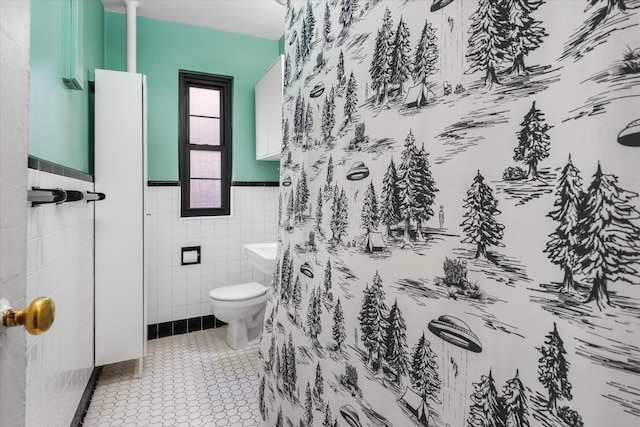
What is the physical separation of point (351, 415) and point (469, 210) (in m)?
0.71

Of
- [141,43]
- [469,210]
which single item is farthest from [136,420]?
[141,43]

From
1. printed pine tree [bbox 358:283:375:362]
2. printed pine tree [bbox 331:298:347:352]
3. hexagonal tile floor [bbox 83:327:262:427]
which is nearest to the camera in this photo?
printed pine tree [bbox 358:283:375:362]

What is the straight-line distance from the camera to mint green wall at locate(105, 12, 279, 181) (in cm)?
261

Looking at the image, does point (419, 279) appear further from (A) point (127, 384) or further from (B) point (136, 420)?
(A) point (127, 384)

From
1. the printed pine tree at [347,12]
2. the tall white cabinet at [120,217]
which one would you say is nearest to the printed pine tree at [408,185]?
the printed pine tree at [347,12]

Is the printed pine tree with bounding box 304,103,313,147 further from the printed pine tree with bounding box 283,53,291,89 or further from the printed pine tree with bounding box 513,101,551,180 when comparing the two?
the printed pine tree with bounding box 513,101,551,180

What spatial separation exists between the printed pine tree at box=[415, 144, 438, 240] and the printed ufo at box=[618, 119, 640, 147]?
0.31 meters

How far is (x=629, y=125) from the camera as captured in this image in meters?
0.40

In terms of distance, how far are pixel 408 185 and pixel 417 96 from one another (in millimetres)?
201

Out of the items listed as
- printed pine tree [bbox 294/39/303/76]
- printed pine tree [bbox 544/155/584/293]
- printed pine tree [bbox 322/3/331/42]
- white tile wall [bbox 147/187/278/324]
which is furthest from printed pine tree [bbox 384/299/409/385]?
white tile wall [bbox 147/187/278/324]

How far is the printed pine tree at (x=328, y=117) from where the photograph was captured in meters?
1.08

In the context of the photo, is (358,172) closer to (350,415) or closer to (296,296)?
(296,296)

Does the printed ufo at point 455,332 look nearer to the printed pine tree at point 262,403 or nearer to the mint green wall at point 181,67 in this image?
the printed pine tree at point 262,403

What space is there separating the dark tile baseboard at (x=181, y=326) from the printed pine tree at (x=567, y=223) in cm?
289
